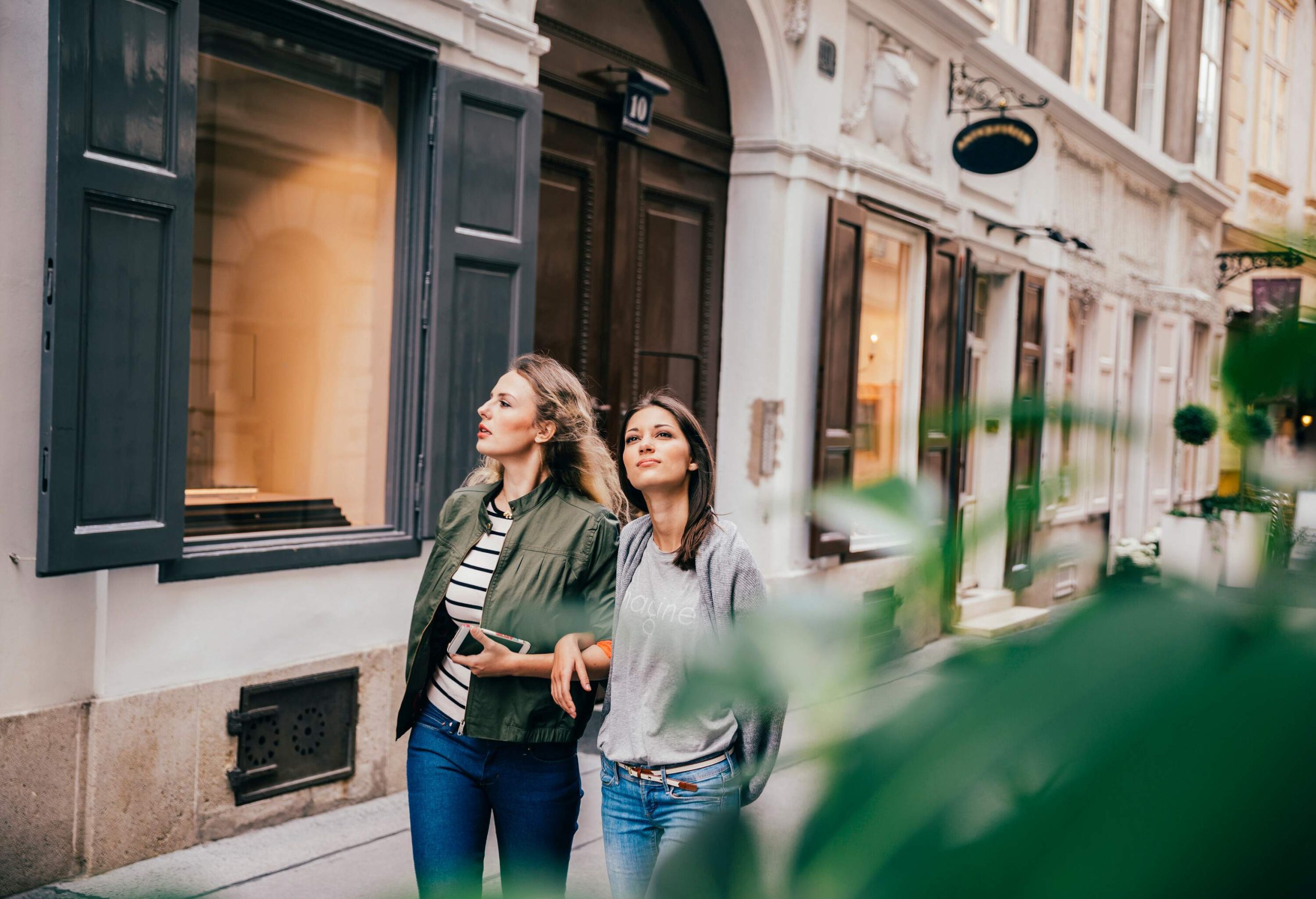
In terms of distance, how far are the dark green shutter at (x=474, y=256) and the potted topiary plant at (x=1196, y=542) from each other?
4.40 m

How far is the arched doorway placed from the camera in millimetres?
5887

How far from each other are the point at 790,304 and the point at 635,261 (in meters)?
1.14

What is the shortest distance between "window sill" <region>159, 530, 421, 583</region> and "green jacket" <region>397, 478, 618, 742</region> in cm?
142

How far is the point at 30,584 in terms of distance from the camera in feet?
11.9

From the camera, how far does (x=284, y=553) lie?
14.1 ft

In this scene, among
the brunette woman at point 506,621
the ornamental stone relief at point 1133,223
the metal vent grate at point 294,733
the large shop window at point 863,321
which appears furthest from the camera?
the ornamental stone relief at point 1133,223

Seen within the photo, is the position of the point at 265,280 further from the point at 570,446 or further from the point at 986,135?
the point at 986,135

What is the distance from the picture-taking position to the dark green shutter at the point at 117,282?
347 centimetres

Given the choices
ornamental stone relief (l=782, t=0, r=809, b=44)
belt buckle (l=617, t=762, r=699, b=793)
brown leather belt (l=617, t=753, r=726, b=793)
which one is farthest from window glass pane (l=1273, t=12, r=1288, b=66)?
ornamental stone relief (l=782, t=0, r=809, b=44)

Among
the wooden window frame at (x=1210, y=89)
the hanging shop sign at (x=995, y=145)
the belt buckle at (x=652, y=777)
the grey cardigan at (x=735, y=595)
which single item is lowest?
the belt buckle at (x=652, y=777)

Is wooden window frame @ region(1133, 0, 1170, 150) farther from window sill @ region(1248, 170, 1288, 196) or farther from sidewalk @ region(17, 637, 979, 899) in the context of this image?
sidewalk @ region(17, 637, 979, 899)

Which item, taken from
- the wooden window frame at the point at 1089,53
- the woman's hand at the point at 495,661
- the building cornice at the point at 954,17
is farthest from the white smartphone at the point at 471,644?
the wooden window frame at the point at 1089,53

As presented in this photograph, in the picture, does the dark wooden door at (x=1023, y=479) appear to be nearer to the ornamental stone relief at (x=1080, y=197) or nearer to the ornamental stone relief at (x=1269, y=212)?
the ornamental stone relief at (x=1269, y=212)

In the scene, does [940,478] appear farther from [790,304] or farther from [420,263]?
[790,304]
